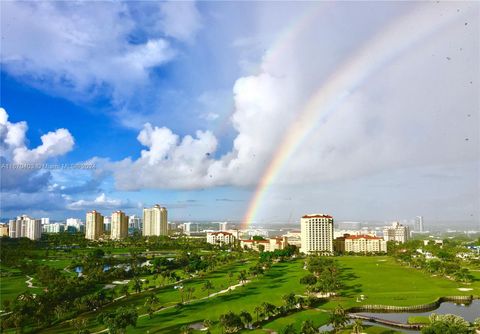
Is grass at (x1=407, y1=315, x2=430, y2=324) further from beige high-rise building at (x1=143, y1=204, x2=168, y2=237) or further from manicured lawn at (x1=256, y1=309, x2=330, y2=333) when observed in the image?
beige high-rise building at (x1=143, y1=204, x2=168, y2=237)

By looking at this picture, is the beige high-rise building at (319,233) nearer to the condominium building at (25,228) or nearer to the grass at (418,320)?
the grass at (418,320)

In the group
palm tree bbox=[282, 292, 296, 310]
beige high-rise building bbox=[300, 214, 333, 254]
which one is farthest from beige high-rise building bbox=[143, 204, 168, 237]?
palm tree bbox=[282, 292, 296, 310]

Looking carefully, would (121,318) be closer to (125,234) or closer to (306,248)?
(306,248)

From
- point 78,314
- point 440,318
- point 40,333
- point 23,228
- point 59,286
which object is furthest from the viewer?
point 23,228

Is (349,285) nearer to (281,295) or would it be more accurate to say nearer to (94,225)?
(281,295)

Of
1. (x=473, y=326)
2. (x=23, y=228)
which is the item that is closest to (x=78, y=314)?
(x=473, y=326)

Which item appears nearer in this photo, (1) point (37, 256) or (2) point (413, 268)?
(2) point (413, 268)
